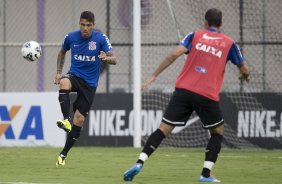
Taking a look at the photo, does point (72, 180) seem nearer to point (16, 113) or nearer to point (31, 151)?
point (31, 151)

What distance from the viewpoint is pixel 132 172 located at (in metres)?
10.5

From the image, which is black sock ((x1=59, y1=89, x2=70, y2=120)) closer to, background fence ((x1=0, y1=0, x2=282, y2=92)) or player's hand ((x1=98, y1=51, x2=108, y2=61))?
player's hand ((x1=98, y1=51, x2=108, y2=61))

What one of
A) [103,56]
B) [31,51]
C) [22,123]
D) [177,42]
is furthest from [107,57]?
[177,42]

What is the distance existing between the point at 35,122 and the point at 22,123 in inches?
11.8

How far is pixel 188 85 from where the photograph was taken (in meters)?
10.8

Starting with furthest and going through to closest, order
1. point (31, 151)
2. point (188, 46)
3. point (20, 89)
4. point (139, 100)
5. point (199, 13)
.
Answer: point (20, 89) → point (199, 13) → point (139, 100) → point (31, 151) → point (188, 46)

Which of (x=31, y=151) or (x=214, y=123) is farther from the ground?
(x=214, y=123)

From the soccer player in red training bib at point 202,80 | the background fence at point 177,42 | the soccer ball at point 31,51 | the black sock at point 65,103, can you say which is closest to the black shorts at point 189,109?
the soccer player in red training bib at point 202,80

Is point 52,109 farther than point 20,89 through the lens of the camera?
No

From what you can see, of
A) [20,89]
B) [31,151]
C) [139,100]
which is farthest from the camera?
[20,89]

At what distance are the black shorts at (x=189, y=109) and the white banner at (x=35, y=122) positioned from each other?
9.18 metres

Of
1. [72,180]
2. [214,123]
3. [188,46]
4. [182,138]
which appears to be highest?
[188,46]

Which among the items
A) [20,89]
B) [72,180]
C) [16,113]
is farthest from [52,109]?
[72,180]

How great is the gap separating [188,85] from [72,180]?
6.15 feet
